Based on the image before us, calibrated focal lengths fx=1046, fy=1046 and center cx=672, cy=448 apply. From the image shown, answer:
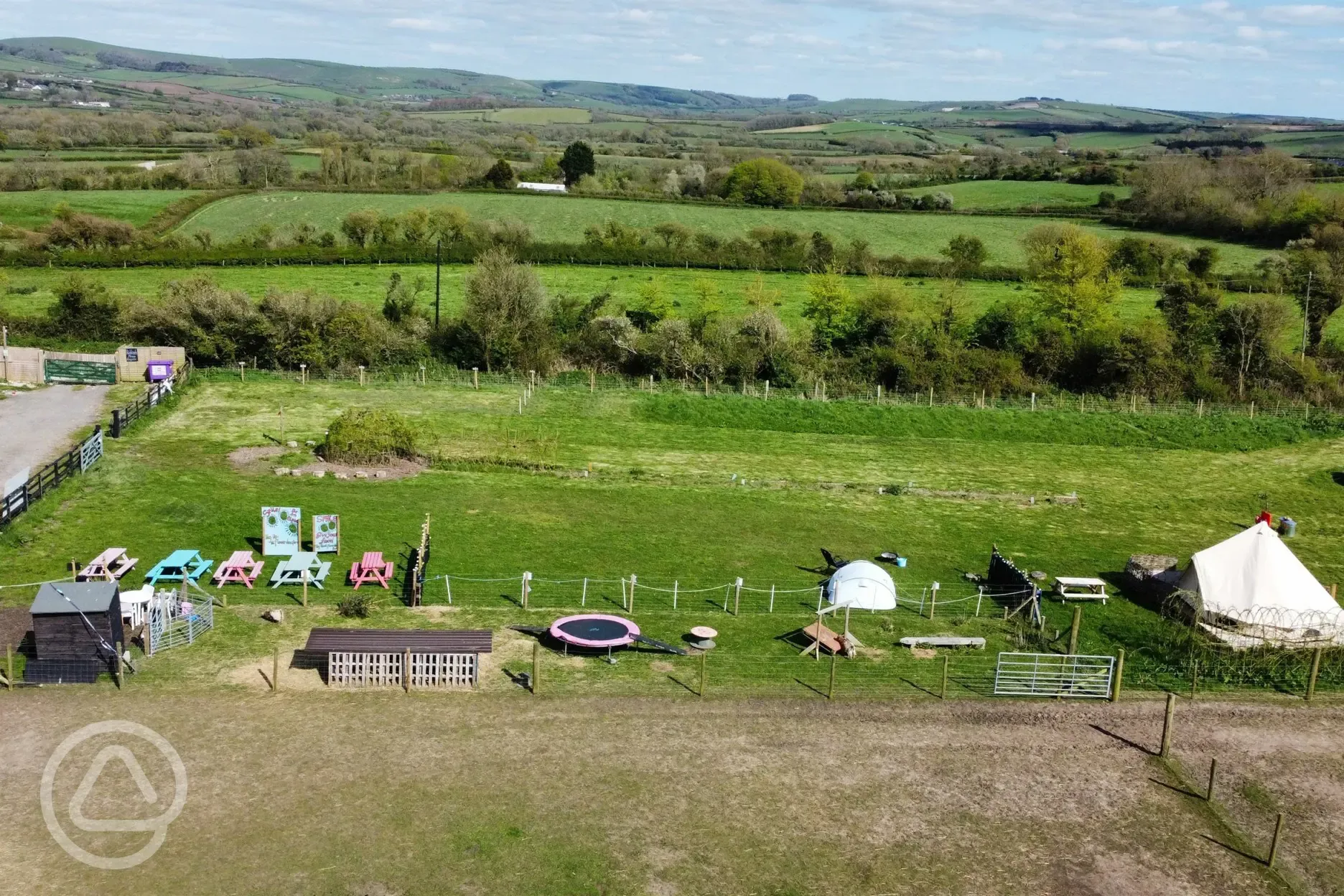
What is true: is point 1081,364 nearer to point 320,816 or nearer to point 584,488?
point 584,488

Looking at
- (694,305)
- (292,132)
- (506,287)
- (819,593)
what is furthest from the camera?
(292,132)

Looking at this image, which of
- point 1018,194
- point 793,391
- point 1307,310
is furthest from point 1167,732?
point 1018,194

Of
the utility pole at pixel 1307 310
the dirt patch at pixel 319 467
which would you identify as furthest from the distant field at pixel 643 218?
the dirt patch at pixel 319 467

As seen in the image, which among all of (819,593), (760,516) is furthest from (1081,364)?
(819,593)

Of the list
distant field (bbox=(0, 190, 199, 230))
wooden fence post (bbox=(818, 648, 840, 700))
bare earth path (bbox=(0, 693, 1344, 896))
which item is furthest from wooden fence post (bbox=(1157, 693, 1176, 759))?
distant field (bbox=(0, 190, 199, 230))

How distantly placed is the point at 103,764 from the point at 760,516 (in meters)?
20.7

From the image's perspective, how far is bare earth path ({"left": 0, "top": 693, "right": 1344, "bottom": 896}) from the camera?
15.8m

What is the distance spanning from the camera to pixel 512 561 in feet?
94.0

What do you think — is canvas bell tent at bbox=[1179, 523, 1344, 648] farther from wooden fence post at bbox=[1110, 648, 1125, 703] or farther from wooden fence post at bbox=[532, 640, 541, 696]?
wooden fence post at bbox=[532, 640, 541, 696]

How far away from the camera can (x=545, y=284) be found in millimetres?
67875

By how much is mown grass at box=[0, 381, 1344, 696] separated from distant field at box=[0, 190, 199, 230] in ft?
146

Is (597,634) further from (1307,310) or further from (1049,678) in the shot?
(1307,310)

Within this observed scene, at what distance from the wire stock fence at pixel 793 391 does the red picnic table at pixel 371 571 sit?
25127 millimetres

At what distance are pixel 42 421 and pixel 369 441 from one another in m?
14.0
